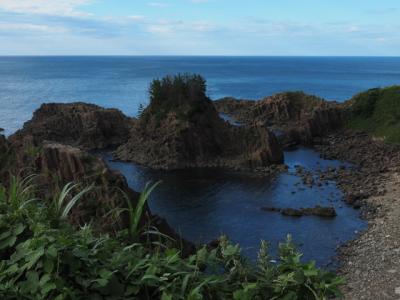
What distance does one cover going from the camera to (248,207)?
152 feet

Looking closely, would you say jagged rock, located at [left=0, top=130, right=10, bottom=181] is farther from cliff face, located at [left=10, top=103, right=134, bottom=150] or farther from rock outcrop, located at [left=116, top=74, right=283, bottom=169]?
cliff face, located at [left=10, top=103, right=134, bottom=150]

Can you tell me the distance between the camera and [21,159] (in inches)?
1606

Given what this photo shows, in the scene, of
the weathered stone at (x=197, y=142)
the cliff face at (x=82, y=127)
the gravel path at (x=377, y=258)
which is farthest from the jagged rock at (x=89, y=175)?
the cliff face at (x=82, y=127)

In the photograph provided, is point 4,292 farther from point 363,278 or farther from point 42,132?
point 42,132

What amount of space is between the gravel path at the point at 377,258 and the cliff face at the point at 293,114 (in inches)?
1380

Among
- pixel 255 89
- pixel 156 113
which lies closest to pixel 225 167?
pixel 156 113

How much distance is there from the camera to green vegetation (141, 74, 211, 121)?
236 ft

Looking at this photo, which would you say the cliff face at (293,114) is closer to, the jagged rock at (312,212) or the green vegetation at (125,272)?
the jagged rock at (312,212)

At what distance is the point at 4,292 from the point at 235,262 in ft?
8.86

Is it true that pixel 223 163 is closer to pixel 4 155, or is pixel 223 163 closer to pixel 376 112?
pixel 4 155

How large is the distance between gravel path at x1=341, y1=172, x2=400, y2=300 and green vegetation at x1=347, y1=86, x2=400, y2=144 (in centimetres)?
3580

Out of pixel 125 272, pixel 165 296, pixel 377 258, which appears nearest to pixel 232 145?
pixel 377 258

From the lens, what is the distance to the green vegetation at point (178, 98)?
71938 mm

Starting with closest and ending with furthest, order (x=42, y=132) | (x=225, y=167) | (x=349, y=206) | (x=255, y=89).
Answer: (x=349, y=206), (x=225, y=167), (x=42, y=132), (x=255, y=89)
